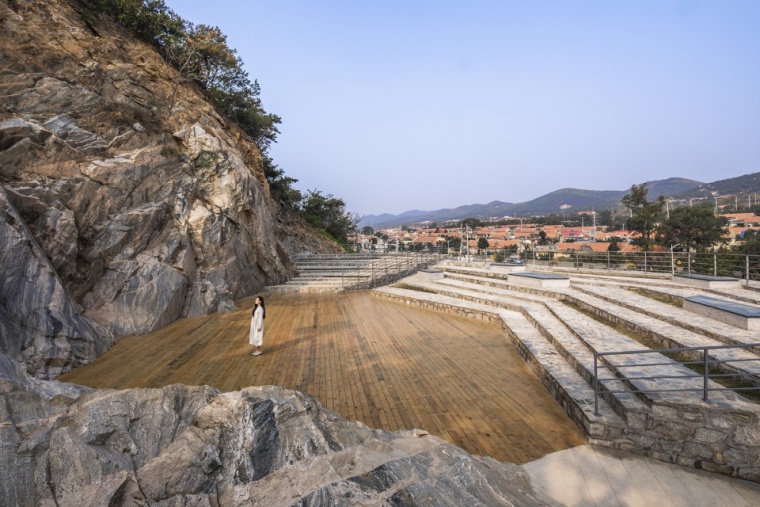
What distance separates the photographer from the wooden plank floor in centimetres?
450

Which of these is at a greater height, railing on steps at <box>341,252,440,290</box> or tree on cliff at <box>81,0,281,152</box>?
tree on cliff at <box>81,0,281,152</box>

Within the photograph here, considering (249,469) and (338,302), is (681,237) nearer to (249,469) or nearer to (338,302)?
(338,302)

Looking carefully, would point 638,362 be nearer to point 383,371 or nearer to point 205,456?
point 383,371

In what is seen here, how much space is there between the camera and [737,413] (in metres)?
3.80

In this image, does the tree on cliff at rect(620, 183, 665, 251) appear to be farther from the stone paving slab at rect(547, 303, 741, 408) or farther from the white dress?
the white dress

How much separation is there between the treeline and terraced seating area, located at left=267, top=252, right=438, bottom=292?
6.16 m

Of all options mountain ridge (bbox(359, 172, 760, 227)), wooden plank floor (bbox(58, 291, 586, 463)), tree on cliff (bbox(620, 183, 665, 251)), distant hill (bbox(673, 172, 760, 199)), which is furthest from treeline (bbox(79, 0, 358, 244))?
distant hill (bbox(673, 172, 760, 199))

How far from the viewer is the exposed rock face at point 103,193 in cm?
647

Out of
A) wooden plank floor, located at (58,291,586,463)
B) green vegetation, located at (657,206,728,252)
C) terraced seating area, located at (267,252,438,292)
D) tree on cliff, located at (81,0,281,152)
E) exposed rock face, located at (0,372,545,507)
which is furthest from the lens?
green vegetation, located at (657,206,728,252)

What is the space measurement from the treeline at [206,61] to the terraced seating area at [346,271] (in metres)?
6.16

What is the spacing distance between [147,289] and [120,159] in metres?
3.65

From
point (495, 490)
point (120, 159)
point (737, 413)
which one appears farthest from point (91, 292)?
point (737, 413)

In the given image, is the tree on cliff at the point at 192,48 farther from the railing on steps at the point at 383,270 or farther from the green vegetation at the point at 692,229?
the green vegetation at the point at 692,229

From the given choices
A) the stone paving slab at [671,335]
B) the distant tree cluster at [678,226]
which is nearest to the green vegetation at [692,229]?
the distant tree cluster at [678,226]
